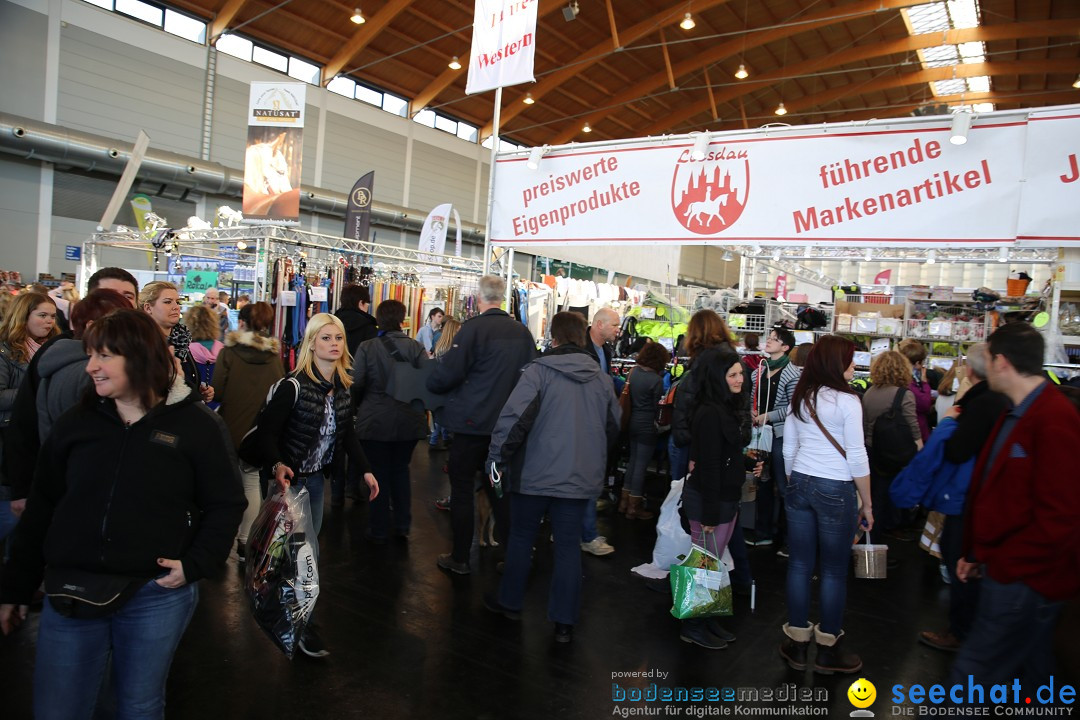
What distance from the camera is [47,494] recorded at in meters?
1.59

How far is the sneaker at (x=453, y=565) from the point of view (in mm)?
3730

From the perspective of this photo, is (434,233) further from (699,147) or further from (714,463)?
(714,463)

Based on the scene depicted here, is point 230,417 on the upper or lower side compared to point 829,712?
upper

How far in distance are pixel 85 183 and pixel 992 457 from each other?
1453cm

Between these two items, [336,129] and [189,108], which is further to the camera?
[336,129]

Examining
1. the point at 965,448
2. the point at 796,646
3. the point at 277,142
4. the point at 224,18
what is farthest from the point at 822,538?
the point at 224,18

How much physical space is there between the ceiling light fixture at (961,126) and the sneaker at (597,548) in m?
3.06

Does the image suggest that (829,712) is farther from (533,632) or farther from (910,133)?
(910,133)

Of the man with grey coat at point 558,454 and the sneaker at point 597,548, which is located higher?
the man with grey coat at point 558,454

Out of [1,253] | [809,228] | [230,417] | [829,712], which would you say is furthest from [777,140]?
[1,253]

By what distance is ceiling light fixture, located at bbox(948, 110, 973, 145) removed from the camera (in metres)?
3.56

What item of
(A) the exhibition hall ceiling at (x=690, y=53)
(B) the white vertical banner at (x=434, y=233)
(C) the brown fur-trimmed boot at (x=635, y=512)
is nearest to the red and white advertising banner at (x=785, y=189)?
(C) the brown fur-trimmed boot at (x=635, y=512)

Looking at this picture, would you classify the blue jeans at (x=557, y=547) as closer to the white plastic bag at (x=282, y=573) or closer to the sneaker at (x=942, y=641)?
the white plastic bag at (x=282, y=573)

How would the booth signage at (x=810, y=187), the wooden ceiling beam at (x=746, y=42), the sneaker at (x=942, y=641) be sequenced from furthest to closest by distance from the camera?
the wooden ceiling beam at (x=746, y=42) → the booth signage at (x=810, y=187) → the sneaker at (x=942, y=641)
